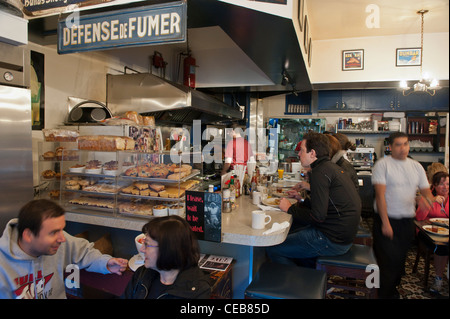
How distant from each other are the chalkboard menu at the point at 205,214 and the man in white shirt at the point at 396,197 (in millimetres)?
1110

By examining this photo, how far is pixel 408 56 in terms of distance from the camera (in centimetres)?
64

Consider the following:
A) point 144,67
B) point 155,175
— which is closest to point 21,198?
point 155,175

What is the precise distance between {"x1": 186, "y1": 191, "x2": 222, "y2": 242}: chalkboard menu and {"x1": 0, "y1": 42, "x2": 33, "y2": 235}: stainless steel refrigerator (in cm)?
122

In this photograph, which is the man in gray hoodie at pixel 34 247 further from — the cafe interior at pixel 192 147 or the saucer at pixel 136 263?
the saucer at pixel 136 263

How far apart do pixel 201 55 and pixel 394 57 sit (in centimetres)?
512

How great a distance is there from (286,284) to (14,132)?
6.67ft

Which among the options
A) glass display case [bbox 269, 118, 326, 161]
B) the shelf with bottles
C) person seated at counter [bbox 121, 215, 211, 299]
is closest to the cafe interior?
the shelf with bottles

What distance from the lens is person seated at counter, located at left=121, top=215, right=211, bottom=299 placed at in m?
1.15

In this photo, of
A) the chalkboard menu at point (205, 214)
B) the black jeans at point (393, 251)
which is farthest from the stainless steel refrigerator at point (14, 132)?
the black jeans at point (393, 251)

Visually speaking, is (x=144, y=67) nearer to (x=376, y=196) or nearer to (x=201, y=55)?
(x=201, y=55)

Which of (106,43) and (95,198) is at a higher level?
(106,43)

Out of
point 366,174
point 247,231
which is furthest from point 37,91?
point 366,174

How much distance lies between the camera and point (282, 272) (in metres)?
1.87

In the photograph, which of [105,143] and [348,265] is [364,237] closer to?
[348,265]
